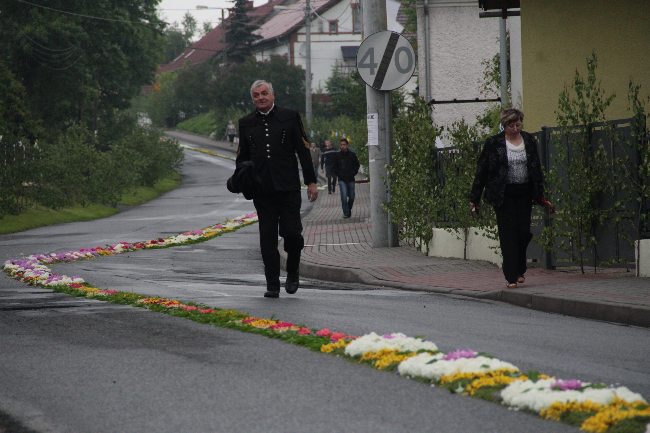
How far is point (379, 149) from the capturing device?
20.5m

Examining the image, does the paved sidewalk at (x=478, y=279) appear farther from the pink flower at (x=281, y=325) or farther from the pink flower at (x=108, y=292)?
the pink flower at (x=108, y=292)

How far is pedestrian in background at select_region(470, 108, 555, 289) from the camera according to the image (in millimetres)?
13461

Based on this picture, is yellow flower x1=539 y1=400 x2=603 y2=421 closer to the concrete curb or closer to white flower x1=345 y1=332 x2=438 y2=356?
white flower x1=345 y1=332 x2=438 y2=356

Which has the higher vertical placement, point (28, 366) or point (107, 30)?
point (107, 30)

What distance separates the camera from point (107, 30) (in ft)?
216

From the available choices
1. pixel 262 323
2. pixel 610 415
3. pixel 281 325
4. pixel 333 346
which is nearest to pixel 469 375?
pixel 610 415

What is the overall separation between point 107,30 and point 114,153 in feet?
45.0

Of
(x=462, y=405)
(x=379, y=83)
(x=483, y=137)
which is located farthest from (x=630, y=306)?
(x=379, y=83)

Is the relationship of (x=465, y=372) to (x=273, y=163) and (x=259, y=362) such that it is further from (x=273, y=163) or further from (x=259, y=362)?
(x=273, y=163)

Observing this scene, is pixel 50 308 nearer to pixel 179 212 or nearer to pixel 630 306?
pixel 630 306

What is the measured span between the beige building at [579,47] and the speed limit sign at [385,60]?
5.41 ft

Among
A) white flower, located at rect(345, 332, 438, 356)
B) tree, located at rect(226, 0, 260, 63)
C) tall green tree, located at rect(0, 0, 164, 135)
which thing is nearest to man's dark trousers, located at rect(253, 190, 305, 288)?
white flower, located at rect(345, 332, 438, 356)

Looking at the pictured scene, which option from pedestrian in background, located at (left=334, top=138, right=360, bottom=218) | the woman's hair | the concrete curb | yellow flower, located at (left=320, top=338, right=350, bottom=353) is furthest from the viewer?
pedestrian in background, located at (left=334, top=138, right=360, bottom=218)

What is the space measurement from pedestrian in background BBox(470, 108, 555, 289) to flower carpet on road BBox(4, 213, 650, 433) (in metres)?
3.34
